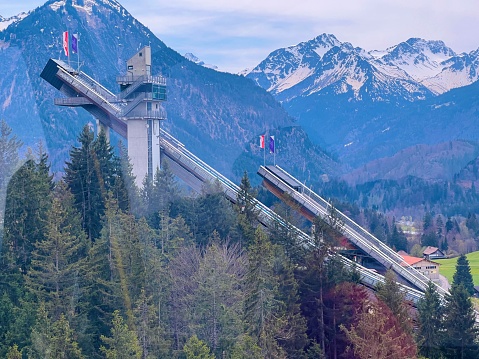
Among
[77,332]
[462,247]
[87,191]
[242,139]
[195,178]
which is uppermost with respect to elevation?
[242,139]

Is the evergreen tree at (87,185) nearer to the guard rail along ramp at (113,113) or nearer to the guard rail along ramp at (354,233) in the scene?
the guard rail along ramp at (113,113)

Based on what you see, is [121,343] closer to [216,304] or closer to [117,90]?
[216,304]

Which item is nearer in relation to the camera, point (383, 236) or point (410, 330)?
point (410, 330)

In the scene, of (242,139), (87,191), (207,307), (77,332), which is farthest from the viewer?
(242,139)

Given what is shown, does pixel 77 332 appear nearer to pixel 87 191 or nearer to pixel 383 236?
pixel 87 191

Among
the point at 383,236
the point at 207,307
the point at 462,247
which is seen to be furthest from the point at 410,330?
the point at 462,247

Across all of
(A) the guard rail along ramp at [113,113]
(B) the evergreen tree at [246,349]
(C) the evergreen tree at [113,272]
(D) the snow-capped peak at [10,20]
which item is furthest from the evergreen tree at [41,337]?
(D) the snow-capped peak at [10,20]

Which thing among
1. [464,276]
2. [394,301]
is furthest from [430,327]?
[464,276]

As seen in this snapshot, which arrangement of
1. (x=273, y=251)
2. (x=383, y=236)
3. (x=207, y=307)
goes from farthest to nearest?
(x=383, y=236), (x=273, y=251), (x=207, y=307)
